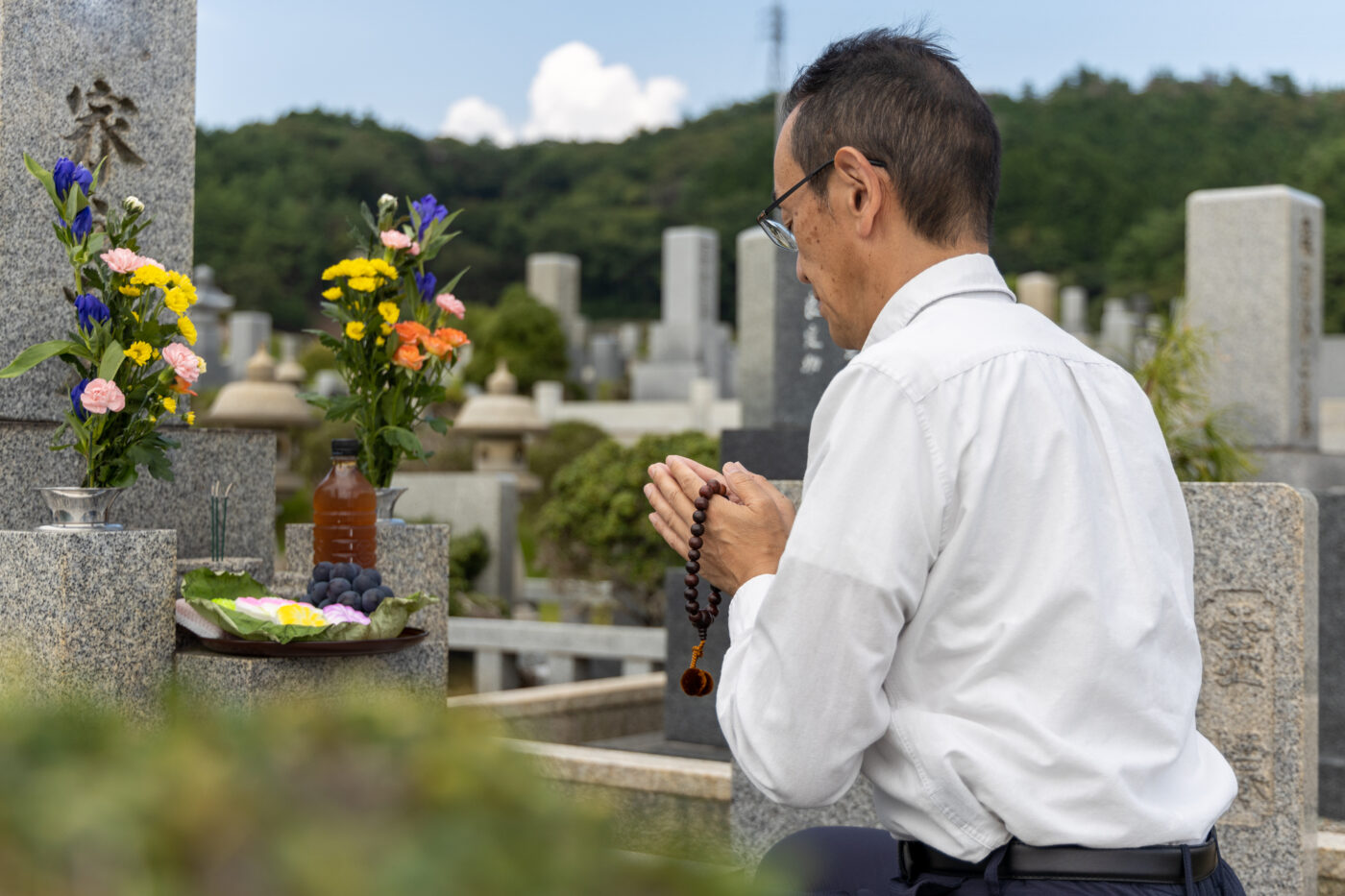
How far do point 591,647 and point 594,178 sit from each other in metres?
55.3

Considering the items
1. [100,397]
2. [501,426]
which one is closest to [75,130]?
[100,397]

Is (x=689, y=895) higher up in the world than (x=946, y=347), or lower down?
lower down

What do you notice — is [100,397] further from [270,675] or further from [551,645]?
[551,645]

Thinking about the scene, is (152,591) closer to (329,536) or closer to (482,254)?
(329,536)

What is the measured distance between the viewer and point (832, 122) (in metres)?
1.71

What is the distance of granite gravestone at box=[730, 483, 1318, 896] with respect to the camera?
10.5ft

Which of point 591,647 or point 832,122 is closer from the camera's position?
point 832,122

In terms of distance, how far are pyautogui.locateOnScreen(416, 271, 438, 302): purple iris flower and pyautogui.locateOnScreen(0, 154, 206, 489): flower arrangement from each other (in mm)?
746

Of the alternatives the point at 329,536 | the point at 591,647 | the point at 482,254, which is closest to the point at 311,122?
the point at 482,254

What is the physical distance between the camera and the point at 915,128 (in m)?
1.65

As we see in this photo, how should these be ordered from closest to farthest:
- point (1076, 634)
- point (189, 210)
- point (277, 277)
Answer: point (1076, 634)
point (189, 210)
point (277, 277)

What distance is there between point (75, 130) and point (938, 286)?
111 inches

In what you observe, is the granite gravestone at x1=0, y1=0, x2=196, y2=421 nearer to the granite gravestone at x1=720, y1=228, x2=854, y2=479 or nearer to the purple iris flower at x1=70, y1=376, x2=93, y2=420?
the purple iris flower at x1=70, y1=376, x2=93, y2=420

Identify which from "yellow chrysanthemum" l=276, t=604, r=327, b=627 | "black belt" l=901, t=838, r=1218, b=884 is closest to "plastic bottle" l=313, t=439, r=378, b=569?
"yellow chrysanthemum" l=276, t=604, r=327, b=627
